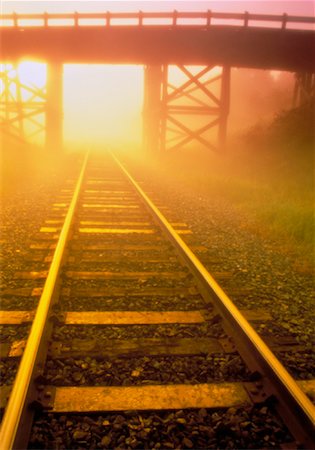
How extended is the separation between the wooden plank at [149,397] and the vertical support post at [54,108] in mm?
20496

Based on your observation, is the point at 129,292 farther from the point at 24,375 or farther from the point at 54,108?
the point at 54,108

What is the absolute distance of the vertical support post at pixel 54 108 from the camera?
20.8 m

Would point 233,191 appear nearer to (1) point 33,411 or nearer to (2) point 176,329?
(2) point 176,329

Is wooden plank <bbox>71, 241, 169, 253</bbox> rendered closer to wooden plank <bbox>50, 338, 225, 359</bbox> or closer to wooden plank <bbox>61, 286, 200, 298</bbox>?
wooden plank <bbox>61, 286, 200, 298</bbox>

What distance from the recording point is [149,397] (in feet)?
7.76

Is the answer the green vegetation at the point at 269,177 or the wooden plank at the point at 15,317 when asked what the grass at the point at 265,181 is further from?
the wooden plank at the point at 15,317

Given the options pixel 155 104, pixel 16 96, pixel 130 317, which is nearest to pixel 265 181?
pixel 155 104

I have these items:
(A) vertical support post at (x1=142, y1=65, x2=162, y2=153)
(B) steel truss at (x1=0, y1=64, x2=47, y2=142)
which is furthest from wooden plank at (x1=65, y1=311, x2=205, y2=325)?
(B) steel truss at (x1=0, y1=64, x2=47, y2=142)

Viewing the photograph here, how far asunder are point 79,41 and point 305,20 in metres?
8.62

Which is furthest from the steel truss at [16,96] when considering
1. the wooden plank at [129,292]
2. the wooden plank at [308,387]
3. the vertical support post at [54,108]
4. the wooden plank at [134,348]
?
the wooden plank at [308,387]

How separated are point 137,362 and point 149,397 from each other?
0.40m

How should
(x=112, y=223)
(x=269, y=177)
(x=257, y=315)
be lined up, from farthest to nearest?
(x=269, y=177), (x=112, y=223), (x=257, y=315)

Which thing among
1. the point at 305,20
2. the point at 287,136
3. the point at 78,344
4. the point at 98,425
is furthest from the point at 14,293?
the point at 305,20

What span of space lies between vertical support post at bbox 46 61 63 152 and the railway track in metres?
18.1
